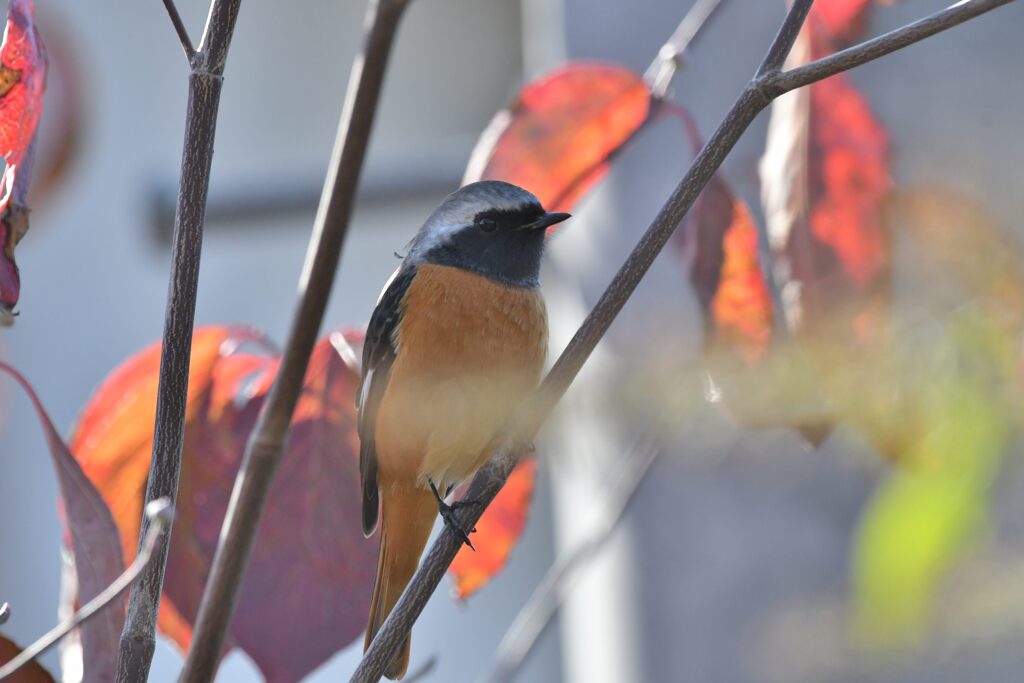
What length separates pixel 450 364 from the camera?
1.38 metres

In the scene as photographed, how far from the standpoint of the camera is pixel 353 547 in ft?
3.10

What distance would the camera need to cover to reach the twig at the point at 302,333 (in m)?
0.48

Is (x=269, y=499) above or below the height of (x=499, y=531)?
above

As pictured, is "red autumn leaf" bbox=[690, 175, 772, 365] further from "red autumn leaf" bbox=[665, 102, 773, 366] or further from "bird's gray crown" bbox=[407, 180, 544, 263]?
"bird's gray crown" bbox=[407, 180, 544, 263]

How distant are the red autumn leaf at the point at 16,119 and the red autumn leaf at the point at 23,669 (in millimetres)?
211

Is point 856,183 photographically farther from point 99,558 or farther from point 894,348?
point 99,558

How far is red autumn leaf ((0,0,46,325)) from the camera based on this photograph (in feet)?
2.09

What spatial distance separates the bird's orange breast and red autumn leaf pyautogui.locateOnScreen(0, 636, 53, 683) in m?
0.65

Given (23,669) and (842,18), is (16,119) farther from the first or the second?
(842,18)

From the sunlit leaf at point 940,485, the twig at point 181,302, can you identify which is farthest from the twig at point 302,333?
the sunlit leaf at point 940,485

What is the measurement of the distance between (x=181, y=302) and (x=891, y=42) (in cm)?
45

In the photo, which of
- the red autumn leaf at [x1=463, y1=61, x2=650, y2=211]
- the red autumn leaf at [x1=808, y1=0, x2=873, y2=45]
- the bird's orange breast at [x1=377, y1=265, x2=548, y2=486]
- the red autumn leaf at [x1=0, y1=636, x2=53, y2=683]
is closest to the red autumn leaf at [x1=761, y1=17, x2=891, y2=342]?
the red autumn leaf at [x1=808, y1=0, x2=873, y2=45]

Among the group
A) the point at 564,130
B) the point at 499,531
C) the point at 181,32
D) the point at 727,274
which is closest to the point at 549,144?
the point at 564,130

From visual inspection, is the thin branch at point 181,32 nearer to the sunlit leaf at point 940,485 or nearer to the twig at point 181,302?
the twig at point 181,302
